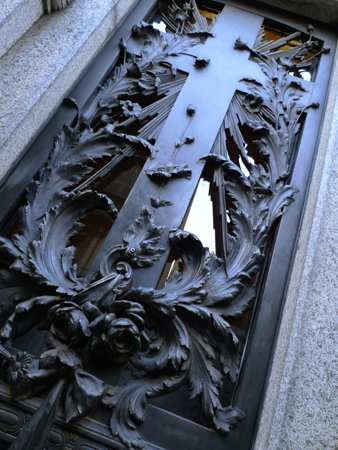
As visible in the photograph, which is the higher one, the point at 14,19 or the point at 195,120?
the point at 195,120

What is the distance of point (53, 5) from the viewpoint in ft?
8.84

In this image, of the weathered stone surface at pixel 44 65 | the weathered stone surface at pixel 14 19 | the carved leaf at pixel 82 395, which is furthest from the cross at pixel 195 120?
the weathered stone surface at pixel 14 19

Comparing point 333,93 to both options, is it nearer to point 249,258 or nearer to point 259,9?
point 259,9

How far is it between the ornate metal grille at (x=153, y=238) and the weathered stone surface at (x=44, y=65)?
0.19 m

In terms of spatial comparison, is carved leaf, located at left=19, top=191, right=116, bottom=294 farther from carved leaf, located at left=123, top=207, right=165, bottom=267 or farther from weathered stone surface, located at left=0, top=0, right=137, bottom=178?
weathered stone surface, located at left=0, top=0, right=137, bottom=178

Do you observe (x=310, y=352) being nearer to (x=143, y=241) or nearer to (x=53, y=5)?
(x=143, y=241)

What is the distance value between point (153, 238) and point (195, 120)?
98 cm

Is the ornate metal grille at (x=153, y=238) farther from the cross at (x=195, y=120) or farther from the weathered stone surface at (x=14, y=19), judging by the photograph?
the weathered stone surface at (x=14, y=19)

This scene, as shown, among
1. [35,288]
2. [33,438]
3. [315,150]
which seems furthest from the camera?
[315,150]

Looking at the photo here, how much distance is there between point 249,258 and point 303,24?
2.45 metres

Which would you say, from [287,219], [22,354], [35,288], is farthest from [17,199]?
[287,219]


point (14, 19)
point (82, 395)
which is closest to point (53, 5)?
point (14, 19)

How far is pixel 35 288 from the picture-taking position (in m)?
1.99

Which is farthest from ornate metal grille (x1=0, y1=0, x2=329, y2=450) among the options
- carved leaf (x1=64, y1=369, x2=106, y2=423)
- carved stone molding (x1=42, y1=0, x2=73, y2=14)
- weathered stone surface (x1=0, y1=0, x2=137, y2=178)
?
carved stone molding (x1=42, y1=0, x2=73, y2=14)
